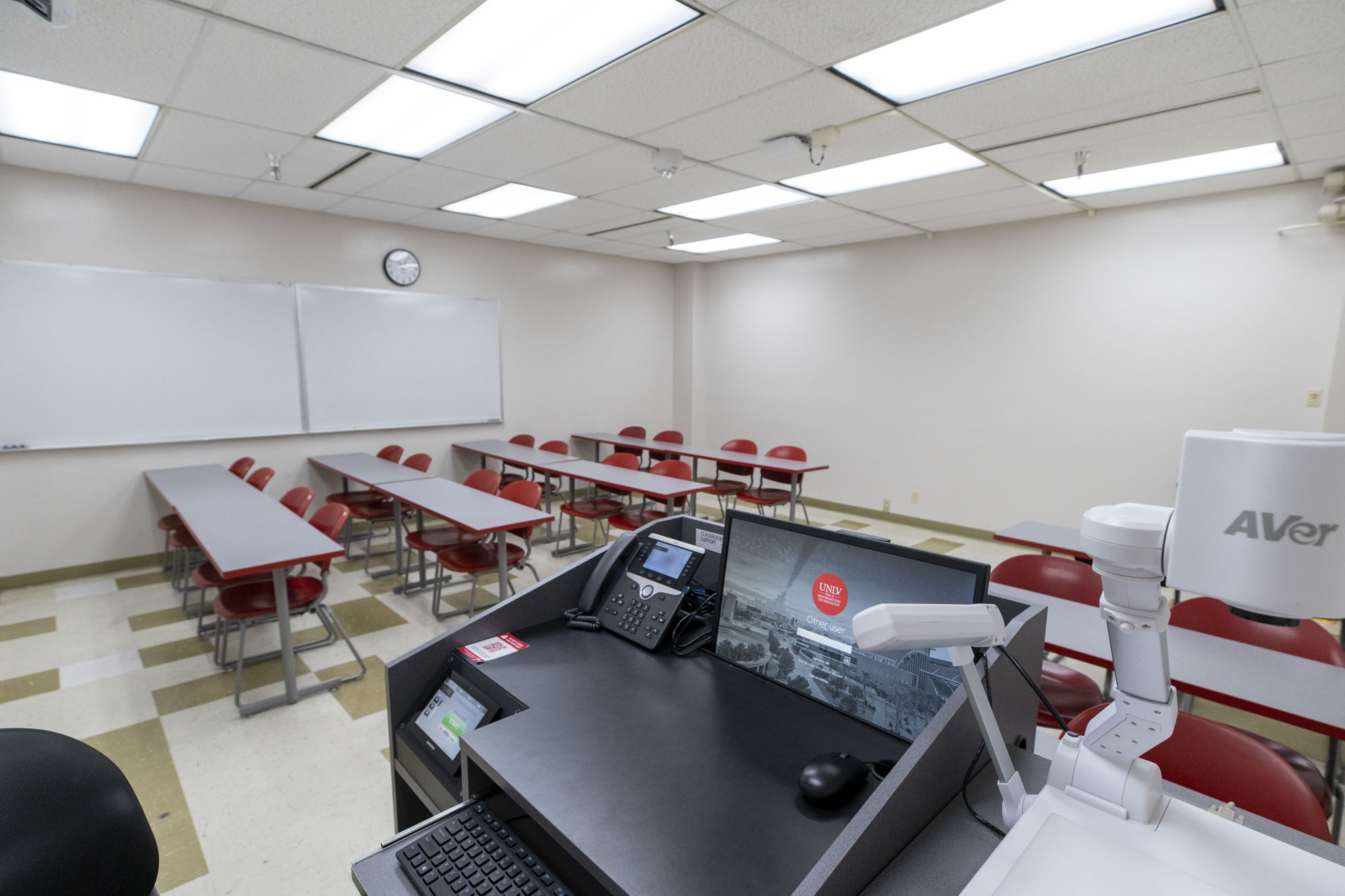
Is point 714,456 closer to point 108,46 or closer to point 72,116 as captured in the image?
point 108,46

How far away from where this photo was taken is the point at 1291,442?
56cm

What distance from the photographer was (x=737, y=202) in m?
4.63

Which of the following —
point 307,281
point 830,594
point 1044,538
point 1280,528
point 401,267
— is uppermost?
point 401,267

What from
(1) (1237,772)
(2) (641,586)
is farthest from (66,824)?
(1) (1237,772)

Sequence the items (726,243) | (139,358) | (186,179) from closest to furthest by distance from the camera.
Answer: (186,179)
(139,358)
(726,243)

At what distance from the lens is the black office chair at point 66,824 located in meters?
0.86

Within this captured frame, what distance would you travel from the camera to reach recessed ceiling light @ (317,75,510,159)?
9.19 ft

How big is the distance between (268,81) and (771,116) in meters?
2.18

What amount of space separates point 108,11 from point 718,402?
19.4 ft

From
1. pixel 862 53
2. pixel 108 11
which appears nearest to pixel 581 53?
pixel 862 53

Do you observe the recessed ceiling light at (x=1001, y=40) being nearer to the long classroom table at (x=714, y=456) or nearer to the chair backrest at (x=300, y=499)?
the long classroom table at (x=714, y=456)

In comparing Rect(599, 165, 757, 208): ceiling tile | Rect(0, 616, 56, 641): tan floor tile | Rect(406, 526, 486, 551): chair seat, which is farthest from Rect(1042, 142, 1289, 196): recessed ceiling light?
Rect(0, 616, 56, 641): tan floor tile

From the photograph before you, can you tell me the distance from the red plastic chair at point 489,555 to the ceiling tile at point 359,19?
231cm

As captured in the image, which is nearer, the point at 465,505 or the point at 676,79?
the point at 676,79
